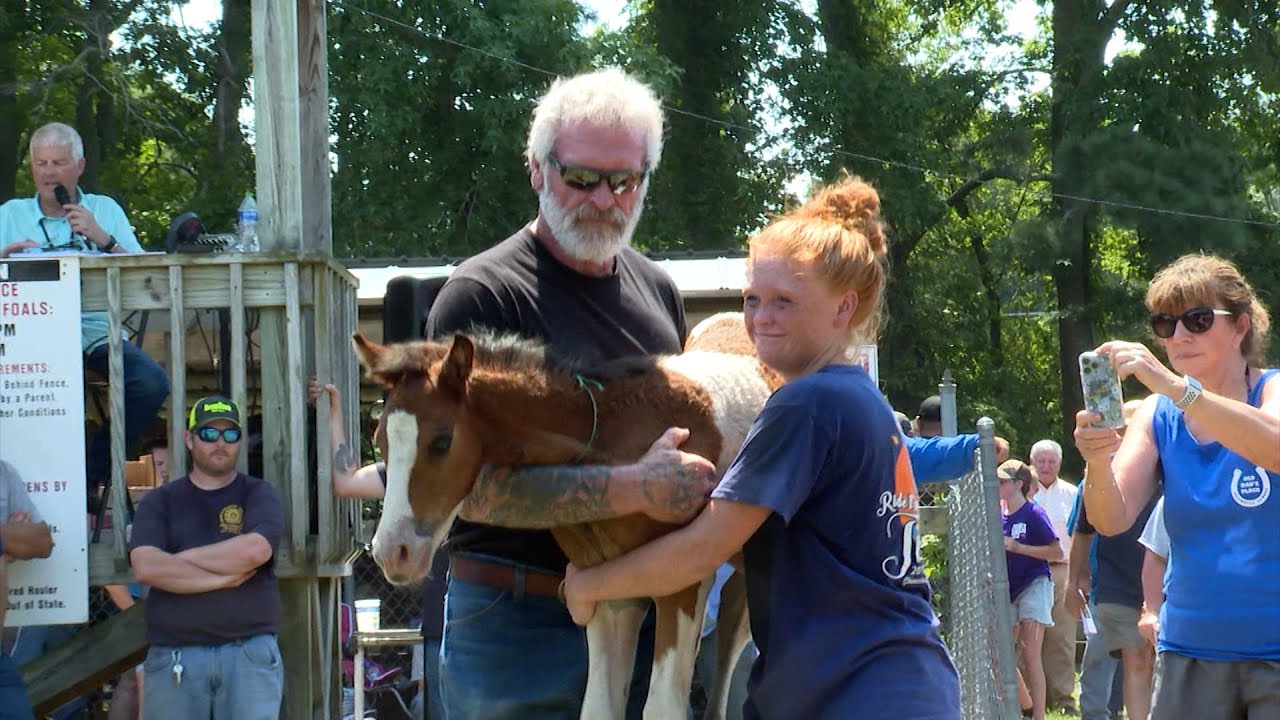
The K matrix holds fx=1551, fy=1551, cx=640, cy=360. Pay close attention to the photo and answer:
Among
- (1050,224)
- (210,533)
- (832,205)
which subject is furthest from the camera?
(1050,224)

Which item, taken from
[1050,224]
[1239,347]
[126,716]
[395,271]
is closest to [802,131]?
[1050,224]

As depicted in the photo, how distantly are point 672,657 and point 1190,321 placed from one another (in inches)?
81.6

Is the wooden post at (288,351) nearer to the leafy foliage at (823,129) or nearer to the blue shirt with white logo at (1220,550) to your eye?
the blue shirt with white logo at (1220,550)

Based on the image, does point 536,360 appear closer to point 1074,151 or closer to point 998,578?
point 998,578

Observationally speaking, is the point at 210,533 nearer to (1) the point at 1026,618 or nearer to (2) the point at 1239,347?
(2) the point at 1239,347

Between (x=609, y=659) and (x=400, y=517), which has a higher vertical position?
(x=400, y=517)

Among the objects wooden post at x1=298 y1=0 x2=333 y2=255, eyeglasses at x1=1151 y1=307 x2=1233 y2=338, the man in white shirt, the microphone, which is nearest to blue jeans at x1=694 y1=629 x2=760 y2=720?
eyeglasses at x1=1151 y1=307 x2=1233 y2=338

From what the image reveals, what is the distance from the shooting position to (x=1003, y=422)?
27.9 meters

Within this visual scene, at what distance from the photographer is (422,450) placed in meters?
3.29

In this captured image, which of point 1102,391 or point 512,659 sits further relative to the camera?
point 1102,391

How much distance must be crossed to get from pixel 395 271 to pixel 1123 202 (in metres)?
14.3

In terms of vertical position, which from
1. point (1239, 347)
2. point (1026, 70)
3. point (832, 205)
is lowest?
point (1239, 347)

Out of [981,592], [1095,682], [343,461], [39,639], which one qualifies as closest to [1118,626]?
[1095,682]

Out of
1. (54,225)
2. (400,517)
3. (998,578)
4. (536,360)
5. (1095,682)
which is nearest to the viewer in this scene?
(400,517)
